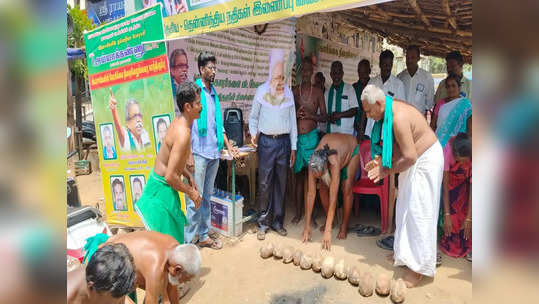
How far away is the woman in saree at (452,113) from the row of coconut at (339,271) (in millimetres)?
1567

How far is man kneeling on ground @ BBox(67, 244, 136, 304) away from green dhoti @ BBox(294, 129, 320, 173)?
2788 millimetres

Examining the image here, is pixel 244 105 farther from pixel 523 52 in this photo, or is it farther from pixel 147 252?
pixel 523 52

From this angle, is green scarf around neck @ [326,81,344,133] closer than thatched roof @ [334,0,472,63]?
No

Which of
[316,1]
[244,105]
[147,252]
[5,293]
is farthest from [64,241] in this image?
[244,105]

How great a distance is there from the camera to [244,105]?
5844 millimetres

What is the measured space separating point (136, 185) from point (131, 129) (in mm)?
705

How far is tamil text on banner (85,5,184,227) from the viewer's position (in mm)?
3873

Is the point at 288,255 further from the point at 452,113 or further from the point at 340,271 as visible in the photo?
the point at 452,113

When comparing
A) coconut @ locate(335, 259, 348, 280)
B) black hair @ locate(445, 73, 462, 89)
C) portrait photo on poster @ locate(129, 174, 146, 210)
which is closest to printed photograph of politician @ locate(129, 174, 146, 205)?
portrait photo on poster @ locate(129, 174, 146, 210)

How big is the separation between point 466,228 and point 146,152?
357 centimetres

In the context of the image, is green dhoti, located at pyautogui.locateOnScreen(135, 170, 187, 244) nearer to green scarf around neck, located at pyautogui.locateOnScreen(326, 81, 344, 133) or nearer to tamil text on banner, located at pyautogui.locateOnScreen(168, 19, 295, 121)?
tamil text on banner, located at pyautogui.locateOnScreen(168, 19, 295, 121)

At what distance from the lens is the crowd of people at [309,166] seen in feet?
7.05

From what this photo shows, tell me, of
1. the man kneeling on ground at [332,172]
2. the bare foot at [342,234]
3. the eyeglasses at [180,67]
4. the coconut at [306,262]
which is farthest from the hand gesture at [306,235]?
the eyeglasses at [180,67]

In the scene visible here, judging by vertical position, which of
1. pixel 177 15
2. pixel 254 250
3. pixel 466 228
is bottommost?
pixel 254 250
